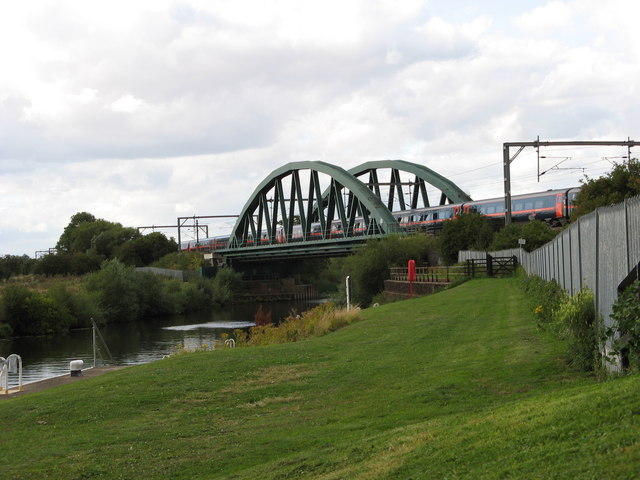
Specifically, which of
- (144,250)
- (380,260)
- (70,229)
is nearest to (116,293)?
(380,260)

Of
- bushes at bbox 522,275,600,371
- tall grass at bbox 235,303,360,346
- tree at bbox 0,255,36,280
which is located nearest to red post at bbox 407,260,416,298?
tall grass at bbox 235,303,360,346

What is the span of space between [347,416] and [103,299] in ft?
224

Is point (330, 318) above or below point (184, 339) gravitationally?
above

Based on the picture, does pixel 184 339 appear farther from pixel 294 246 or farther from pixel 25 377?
pixel 294 246

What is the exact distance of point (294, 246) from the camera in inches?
3777

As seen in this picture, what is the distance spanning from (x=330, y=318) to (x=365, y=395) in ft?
45.5

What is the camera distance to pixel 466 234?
6134 cm

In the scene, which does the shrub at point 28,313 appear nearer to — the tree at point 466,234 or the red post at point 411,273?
the red post at point 411,273

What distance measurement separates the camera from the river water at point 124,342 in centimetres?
4197

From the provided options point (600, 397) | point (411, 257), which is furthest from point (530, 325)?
point (411, 257)

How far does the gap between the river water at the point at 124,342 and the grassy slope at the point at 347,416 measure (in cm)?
1829

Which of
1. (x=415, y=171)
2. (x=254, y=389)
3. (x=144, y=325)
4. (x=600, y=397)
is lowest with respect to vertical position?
(x=144, y=325)

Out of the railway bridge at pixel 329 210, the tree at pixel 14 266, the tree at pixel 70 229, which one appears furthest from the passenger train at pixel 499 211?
the tree at pixel 70 229

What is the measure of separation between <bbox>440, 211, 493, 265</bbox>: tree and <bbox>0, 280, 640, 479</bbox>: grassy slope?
4175 centimetres
